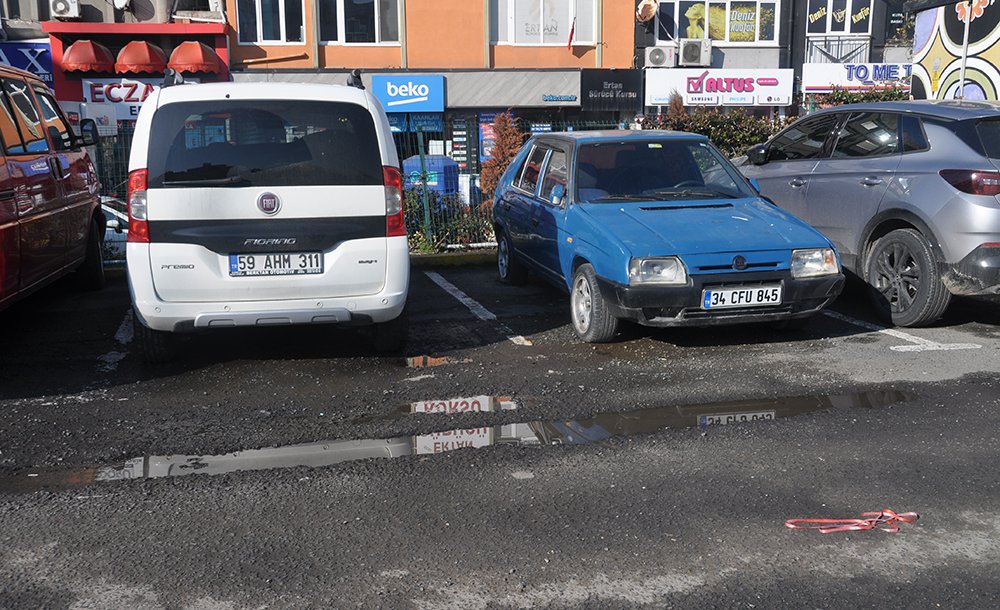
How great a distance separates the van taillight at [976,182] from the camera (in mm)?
7282

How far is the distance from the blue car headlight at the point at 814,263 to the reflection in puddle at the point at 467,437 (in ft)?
3.85

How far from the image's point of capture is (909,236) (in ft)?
25.7

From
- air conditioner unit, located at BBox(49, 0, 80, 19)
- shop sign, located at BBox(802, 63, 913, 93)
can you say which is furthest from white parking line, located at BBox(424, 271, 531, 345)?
shop sign, located at BBox(802, 63, 913, 93)

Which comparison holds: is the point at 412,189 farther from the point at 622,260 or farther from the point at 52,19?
the point at 52,19

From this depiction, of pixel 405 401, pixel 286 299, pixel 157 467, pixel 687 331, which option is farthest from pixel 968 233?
pixel 157 467

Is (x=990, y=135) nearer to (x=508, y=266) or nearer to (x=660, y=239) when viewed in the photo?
(x=660, y=239)

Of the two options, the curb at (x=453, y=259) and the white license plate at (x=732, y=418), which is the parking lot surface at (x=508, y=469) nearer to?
the white license plate at (x=732, y=418)

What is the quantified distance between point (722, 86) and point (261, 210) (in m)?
22.9

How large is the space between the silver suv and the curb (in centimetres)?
384

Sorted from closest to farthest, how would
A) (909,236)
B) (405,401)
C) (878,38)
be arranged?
(405,401) < (909,236) < (878,38)

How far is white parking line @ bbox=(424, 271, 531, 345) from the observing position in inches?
306

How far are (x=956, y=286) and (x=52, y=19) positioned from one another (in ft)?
75.3

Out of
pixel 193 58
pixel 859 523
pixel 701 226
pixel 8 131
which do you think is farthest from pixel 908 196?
pixel 193 58

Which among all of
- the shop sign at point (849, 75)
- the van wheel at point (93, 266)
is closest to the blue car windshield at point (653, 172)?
the van wheel at point (93, 266)
